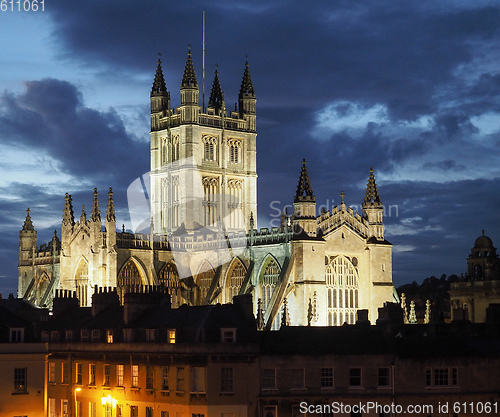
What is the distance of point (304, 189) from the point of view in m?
100

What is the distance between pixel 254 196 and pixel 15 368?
206 feet

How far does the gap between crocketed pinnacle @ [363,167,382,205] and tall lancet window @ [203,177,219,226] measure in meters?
19.4

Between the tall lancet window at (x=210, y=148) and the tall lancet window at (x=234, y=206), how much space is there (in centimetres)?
331

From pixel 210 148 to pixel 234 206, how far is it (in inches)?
251

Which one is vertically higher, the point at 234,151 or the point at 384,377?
the point at 234,151

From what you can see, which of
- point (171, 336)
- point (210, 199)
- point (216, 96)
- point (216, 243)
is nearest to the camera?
point (171, 336)

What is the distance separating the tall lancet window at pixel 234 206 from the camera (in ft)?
400

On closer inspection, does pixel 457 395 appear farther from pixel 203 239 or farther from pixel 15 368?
pixel 203 239

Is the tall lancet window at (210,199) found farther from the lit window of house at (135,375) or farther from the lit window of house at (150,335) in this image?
the lit window of house at (135,375)

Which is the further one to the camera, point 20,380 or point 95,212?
point 95,212

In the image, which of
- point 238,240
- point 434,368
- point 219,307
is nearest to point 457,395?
point 434,368

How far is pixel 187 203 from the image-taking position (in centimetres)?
11806

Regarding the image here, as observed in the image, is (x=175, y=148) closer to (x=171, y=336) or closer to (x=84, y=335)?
(x=84, y=335)

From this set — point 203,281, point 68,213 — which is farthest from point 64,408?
point 68,213
